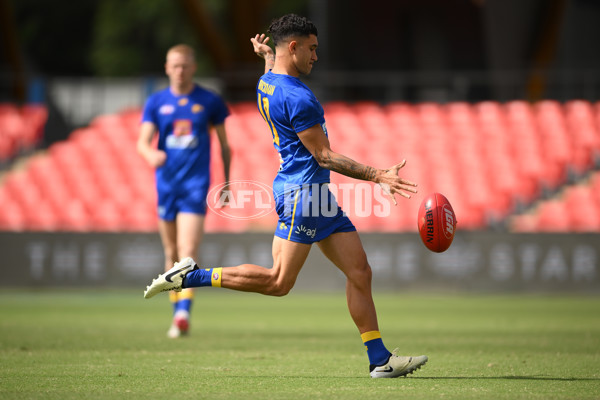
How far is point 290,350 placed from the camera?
7.89 metres

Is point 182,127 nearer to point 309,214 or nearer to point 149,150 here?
point 149,150

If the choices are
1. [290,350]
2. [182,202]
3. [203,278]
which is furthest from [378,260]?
[203,278]

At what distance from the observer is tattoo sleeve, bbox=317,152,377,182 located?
5.66 meters

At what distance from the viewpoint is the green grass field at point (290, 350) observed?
5.54 meters

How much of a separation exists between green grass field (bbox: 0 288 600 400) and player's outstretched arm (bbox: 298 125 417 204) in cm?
127

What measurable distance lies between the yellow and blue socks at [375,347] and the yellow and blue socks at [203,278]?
3.56 feet

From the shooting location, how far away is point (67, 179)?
1952 centimetres

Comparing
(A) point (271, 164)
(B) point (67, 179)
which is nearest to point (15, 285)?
(B) point (67, 179)

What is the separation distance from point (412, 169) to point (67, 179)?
24.8 ft

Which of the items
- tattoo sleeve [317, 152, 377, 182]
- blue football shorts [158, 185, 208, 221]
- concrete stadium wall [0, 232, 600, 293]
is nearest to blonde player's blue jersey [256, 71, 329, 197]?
tattoo sleeve [317, 152, 377, 182]

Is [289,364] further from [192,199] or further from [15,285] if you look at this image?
[15,285]

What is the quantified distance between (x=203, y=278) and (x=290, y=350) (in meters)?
2.00

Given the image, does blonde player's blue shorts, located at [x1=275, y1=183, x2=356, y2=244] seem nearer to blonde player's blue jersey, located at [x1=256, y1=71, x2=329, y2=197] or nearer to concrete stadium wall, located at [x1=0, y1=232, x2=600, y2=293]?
blonde player's blue jersey, located at [x1=256, y1=71, x2=329, y2=197]

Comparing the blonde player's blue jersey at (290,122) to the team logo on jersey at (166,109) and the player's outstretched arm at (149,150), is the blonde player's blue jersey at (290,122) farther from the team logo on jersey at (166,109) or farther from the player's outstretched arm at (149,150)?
the team logo on jersey at (166,109)
